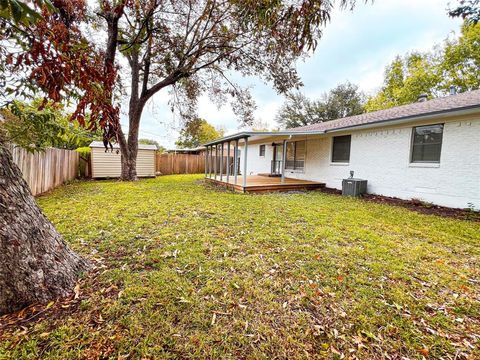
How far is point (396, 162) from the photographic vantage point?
7625mm

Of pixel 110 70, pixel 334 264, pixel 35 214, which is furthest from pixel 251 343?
pixel 110 70

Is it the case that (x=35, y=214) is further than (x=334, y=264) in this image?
No

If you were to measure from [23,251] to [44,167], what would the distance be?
6937 millimetres

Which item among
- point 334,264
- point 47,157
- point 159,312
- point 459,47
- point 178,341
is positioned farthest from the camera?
point 459,47

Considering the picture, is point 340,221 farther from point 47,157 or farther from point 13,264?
point 47,157

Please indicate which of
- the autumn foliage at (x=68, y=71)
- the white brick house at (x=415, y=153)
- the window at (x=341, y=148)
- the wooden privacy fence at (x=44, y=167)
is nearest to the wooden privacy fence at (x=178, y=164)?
the wooden privacy fence at (x=44, y=167)

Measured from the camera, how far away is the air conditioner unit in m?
8.32

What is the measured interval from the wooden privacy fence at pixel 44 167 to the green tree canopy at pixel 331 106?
69.7ft

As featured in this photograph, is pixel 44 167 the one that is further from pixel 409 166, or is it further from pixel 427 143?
pixel 427 143

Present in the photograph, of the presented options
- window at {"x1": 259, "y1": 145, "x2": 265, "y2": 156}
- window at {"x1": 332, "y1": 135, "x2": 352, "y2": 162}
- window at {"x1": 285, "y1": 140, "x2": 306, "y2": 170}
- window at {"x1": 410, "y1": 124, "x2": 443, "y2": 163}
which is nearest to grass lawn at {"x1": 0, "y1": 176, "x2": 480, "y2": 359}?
window at {"x1": 410, "y1": 124, "x2": 443, "y2": 163}

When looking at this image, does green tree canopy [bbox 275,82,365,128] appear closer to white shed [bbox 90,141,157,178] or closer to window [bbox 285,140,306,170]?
window [bbox 285,140,306,170]

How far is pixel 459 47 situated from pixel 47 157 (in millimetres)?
30306

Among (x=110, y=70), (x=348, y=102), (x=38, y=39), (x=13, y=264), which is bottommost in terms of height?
(x=13, y=264)

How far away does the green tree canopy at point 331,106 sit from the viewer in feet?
80.2
